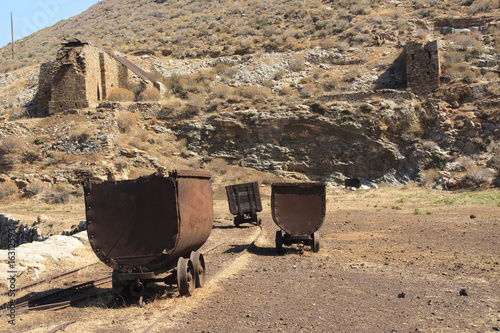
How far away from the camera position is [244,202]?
63.4 feet

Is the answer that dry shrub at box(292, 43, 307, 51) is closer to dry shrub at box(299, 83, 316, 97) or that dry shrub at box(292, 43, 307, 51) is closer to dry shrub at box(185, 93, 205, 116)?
dry shrub at box(299, 83, 316, 97)

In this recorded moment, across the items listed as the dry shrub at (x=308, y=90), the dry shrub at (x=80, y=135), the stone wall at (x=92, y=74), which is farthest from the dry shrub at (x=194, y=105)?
the dry shrub at (x=308, y=90)

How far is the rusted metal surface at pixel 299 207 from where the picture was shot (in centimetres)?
1255

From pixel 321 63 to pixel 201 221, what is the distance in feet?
116

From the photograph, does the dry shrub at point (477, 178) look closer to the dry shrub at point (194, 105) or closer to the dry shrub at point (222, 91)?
the dry shrub at point (194, 105)

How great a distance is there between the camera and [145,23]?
2477 inches

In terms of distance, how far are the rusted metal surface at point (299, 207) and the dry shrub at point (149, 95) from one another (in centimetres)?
2603

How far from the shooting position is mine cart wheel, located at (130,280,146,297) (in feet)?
25.2

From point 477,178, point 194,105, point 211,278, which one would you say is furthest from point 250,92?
point 211,278

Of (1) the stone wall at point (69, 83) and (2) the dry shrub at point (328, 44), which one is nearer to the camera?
(1) the stone wall at point (69, 83)

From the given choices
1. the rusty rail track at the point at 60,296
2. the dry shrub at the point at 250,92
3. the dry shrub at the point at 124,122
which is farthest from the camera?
the dry shrub at the point at 250,92

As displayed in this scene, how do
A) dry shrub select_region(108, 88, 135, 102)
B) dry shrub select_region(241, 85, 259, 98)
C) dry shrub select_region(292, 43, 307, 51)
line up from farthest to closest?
dry shrub select_region(292, 43, 307, 51) < dry shrub select_region(241, 85, 259, 98) < dry shrub select_region(108, 88, 135, 102)

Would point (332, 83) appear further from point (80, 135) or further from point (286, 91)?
point (80, 135)

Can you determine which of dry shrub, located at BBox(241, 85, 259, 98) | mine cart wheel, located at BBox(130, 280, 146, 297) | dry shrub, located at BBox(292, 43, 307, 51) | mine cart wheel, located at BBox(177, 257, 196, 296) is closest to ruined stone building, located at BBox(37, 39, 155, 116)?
dry shrub, located at BBox(241, 85, 259, 98)
